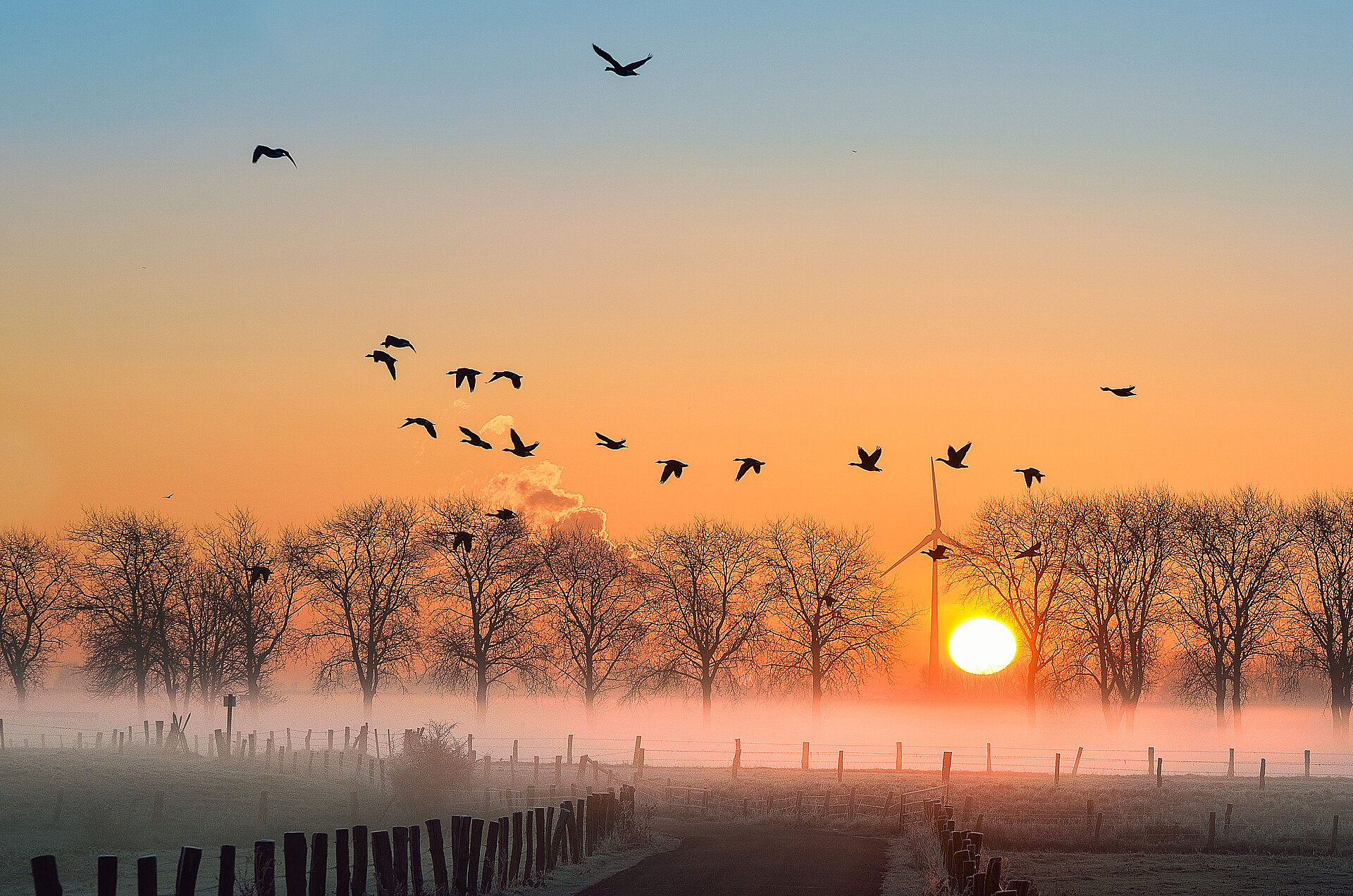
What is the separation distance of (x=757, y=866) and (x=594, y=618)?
52.5m

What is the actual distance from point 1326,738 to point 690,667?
3510 centimetres

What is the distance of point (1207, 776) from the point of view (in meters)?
61.2

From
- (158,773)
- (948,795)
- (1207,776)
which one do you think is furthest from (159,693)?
(1207,776)

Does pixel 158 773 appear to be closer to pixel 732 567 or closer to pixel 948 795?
pixel 948 795

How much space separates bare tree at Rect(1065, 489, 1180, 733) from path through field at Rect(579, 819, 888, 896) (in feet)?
128

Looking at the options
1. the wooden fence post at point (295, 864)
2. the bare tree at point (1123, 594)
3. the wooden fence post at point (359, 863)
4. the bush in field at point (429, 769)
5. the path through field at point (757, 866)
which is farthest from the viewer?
the bare tree at point (1123, 594)

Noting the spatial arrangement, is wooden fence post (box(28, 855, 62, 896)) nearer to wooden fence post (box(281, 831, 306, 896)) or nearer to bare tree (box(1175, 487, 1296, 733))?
wooden fence post (box(281, 831, 306, 896))

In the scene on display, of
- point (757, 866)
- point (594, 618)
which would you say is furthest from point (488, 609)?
point (757, 866)

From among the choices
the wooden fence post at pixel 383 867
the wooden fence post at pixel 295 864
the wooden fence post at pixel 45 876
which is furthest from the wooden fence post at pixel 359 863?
the wooden fence post at pixel 45 876

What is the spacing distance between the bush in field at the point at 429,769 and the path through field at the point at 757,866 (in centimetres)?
1151

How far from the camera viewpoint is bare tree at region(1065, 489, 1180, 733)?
237 feet

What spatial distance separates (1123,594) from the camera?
72.6 meters

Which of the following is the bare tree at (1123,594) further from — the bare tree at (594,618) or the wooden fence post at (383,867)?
the wooden fence post at (383,867)

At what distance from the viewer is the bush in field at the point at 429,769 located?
46.9 m
